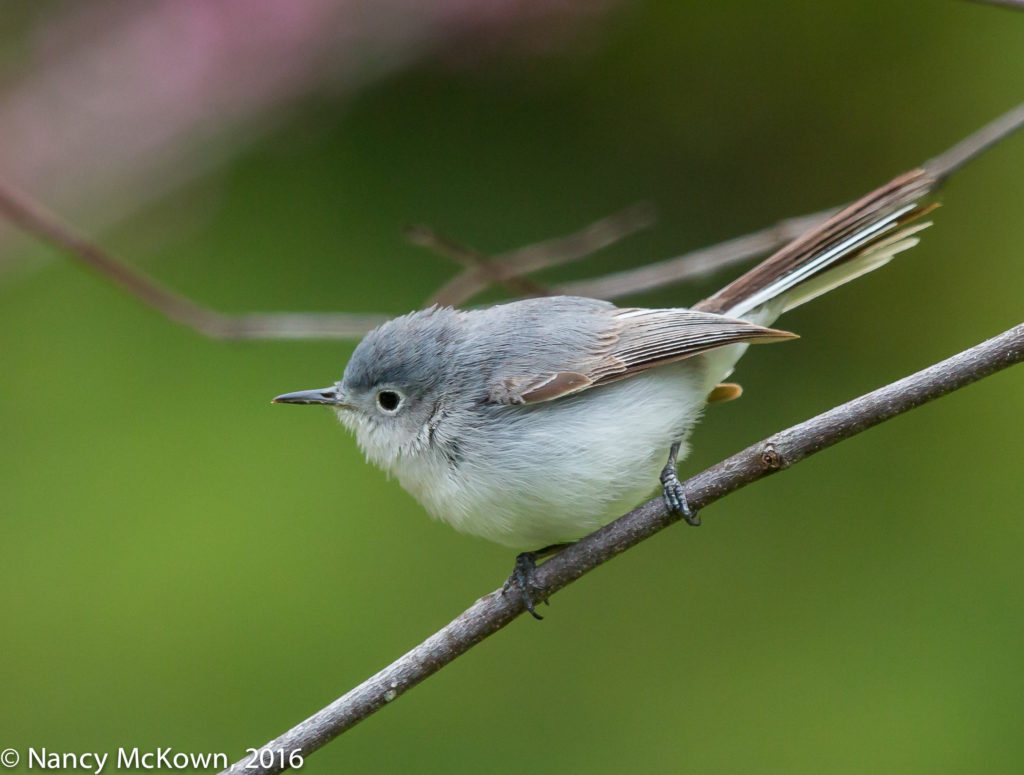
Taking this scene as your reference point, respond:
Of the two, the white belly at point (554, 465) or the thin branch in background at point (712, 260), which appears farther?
the thin branch in background at point (712, 260)

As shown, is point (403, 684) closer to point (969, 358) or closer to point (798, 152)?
point (969, 358)

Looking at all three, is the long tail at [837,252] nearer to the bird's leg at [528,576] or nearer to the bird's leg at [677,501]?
the bird's leg at [677,501]

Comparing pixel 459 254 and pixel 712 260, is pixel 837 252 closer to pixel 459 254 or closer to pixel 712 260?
pixel 712 260

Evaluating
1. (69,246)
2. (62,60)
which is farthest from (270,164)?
(69,246)

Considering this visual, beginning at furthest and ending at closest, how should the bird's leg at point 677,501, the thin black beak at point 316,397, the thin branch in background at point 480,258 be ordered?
the thin black beak at point 316,397 < the thin branch in background at point 480,258 < the bird's leg at point 677,501

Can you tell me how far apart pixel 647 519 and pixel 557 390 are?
1.36 ft

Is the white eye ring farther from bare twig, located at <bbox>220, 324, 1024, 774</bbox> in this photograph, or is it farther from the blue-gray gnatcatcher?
bare twig, located at <bbox>220, 324, 1024, 774</bbox>

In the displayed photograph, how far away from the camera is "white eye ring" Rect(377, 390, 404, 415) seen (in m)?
2.63

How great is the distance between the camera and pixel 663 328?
259cm

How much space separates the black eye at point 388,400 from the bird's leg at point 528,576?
49 cm

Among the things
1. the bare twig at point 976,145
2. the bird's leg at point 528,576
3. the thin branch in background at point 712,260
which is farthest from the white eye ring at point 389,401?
the bare twig at point 976,145

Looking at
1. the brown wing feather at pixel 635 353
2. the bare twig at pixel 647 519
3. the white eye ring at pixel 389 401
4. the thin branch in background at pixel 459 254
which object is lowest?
the bare twig at pixel 647 519

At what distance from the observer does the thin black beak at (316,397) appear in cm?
262

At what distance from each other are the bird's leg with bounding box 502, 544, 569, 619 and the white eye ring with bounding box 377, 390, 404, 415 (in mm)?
487
